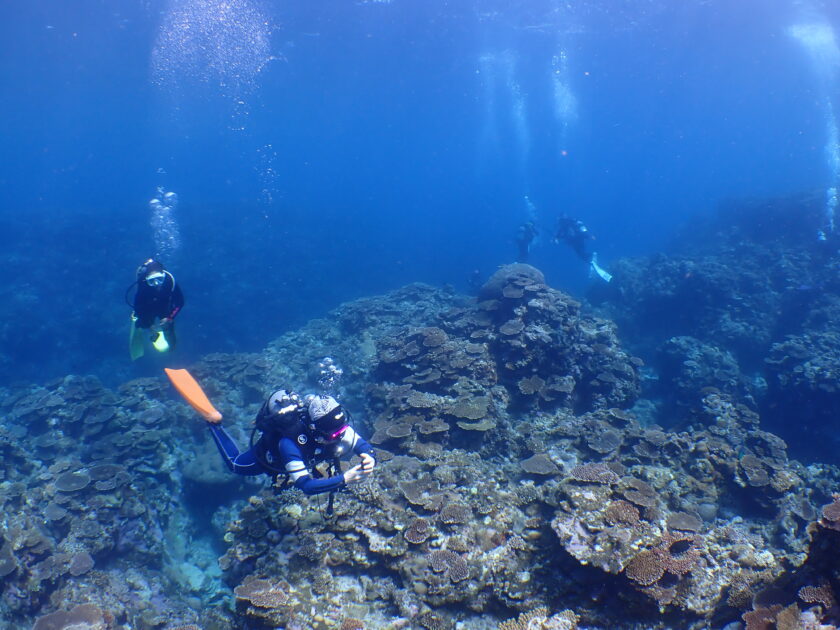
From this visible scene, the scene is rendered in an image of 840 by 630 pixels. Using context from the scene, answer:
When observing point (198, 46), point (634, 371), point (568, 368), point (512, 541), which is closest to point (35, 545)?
point (512, 541)

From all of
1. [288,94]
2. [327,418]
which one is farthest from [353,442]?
[288,94]

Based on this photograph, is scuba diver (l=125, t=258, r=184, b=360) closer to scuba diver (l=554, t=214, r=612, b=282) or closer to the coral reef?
the coral reef

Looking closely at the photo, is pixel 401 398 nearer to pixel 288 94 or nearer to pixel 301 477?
pixel 301 477

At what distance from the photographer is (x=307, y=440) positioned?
466cm

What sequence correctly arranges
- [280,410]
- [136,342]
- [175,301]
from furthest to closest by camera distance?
1. [136,342]
2. [175,301]
3. [280,410]

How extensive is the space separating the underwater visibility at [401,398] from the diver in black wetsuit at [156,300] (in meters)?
0.05

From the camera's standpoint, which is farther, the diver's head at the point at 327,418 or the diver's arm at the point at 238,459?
the diver's arm at the point at 238,459

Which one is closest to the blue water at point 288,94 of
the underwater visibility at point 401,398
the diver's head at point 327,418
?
the underwater visibility at point 401,398

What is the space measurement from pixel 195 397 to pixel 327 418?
2732mm

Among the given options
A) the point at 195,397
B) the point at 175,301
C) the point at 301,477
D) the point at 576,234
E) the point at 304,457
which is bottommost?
the point at 301,477

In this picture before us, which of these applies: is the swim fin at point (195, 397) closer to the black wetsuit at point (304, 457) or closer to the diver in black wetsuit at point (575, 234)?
the black wetsuit at point (304, 457)

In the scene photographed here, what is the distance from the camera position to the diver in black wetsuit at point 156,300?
7766 millimetres

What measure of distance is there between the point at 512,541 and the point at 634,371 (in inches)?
329

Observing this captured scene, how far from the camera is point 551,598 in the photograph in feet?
16.1
